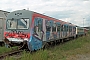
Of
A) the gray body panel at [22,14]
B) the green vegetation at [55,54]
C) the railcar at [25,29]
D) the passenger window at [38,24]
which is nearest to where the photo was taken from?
the green vegetation at [55,54]

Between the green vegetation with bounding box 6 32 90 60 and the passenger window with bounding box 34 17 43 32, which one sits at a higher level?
the passenger window with bounding box 34 17 43 32

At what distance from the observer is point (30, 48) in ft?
39.8

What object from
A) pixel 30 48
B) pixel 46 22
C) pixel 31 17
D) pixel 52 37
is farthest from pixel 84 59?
pixel 52 37

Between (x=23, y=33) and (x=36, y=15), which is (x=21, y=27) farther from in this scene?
(x=36, y=15)

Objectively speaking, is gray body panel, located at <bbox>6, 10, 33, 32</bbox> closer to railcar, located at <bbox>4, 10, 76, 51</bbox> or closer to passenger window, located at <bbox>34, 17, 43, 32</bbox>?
Answer: railcar, located at <bbox>4, 10, 76, 51</bbox>

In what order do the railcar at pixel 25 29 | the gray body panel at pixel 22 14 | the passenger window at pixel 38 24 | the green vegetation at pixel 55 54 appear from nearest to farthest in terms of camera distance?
the green vegetation at pixel 55 54, the railcar at pixel 25 29, the gray body panel at pixel 22 14, the passenger window at pixel 38 24

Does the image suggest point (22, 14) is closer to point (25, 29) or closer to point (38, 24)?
point (25, 29)

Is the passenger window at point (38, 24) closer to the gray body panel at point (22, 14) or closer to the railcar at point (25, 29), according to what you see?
the railcar at point (25, 29)

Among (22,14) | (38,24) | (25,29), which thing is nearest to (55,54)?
(25,29)

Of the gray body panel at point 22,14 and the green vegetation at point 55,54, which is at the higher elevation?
the gray body panel at point 22,14

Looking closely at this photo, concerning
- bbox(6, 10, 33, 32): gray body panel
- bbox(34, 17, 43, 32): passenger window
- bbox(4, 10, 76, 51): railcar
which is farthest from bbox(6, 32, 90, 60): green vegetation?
bbox(6, 10, 33, 32): gray body panel

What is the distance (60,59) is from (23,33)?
145 inches

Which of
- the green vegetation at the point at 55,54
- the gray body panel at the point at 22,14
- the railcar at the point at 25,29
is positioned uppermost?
the gray body panel at the point at 22,14

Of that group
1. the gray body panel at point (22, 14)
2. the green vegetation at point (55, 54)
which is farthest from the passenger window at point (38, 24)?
the green vegetation at point (55, 54)
